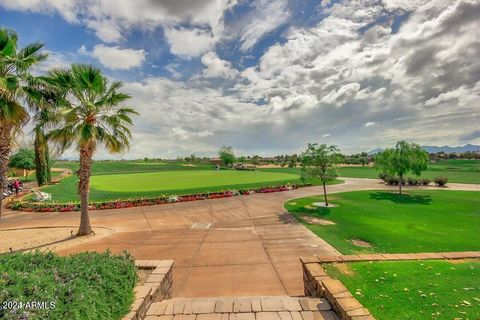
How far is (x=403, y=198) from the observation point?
74.5ft

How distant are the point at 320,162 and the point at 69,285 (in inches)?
680

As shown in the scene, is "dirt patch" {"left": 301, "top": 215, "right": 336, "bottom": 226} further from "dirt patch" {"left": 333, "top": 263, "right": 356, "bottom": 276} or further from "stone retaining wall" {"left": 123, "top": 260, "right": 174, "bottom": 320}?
"stone retaining wall" {"left": 123, "top": 260, "right": 174, "bottom": 320}

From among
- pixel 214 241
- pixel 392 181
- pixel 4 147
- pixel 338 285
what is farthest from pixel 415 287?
pixel 392 181

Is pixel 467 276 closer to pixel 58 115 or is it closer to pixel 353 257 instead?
pixel 353 257

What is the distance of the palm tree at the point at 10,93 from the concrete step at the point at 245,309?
8.81 metres

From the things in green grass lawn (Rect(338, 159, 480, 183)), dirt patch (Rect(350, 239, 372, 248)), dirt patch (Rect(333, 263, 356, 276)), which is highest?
green grass lawn (Rect(338, 159, 480, 183))

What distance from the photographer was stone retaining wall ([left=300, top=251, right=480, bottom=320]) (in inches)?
179

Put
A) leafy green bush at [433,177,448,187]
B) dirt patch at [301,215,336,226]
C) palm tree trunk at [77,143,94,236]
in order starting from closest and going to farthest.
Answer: palm tree trunk at [77,143,94,236] → dirt patch at [301,215,336,226] → leafy green bush at [433,177,448,187]

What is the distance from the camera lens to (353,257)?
7.00 m

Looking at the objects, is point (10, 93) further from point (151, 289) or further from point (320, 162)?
point (320, 162)

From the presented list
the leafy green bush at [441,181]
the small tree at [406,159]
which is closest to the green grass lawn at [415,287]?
the small tree at [406,159]

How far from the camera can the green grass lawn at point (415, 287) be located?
15.1 ft

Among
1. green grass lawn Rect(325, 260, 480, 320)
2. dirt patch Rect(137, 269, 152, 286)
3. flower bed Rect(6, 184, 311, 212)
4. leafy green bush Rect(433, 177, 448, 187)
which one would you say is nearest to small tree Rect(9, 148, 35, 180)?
Result: flower bed Rect(6, 184, 311, 212)

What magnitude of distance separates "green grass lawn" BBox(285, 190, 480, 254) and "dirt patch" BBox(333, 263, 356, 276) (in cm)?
411
